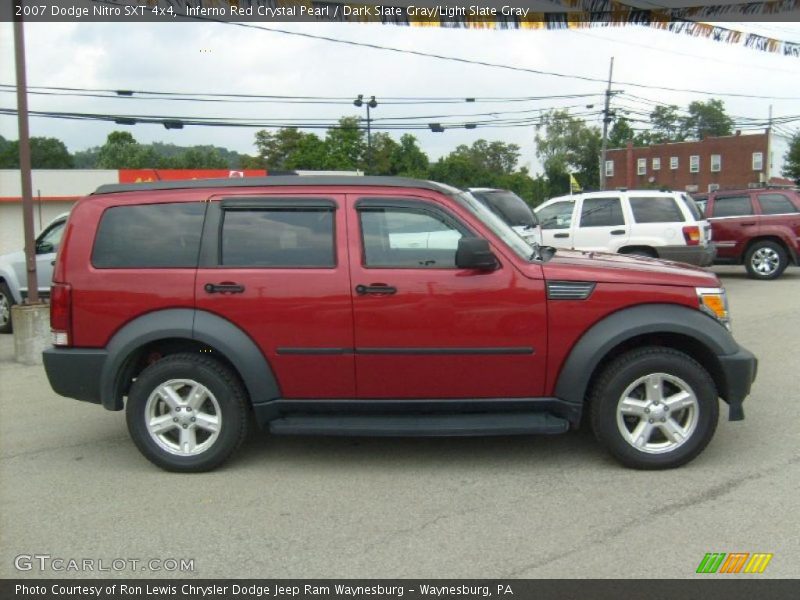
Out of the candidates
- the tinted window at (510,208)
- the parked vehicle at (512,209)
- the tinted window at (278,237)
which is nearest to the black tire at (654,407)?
the tinted window at (278,237)

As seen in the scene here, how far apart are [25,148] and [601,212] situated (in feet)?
29.8

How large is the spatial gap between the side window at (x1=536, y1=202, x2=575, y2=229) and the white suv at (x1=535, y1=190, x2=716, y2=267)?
0.02m

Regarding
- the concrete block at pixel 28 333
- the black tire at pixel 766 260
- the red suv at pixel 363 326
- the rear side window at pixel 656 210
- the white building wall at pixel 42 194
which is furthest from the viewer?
the white building wall at pixel 42 194

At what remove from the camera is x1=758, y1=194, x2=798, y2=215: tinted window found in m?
14.6

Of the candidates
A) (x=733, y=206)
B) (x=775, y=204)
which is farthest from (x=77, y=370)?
(x=775, y=204)

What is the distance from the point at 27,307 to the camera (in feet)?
28.6

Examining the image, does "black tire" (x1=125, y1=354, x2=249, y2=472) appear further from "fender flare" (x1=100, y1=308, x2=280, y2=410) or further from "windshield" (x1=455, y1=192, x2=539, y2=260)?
"windshield" (x1=455, y1=192, x2=539, y2=260)

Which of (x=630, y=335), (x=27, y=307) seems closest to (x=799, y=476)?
(x=630, y=335)

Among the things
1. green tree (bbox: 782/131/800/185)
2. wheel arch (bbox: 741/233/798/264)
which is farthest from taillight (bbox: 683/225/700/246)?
green tree (bbox: 782/131/800/185)

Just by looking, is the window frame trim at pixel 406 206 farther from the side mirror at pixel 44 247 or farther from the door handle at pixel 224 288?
the side mirror at pixel 44 247

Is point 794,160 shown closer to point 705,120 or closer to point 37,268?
point 705,120

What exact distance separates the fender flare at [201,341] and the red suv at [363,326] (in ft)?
0.04

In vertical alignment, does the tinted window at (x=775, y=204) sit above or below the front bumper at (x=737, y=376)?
above

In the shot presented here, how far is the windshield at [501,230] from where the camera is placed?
4.78m
